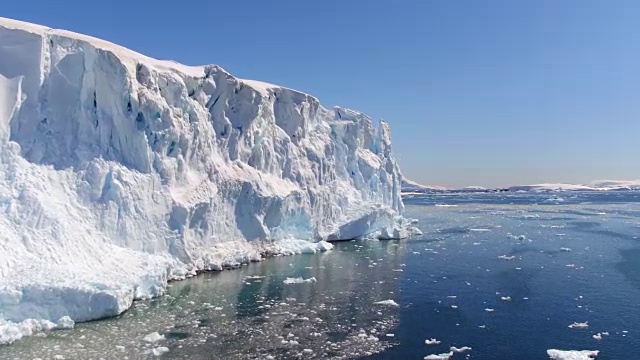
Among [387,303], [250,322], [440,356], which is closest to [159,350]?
[250,322]

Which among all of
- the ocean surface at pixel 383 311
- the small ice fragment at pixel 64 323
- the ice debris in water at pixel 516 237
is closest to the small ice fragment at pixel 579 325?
the ocean surface at pixel 383 311

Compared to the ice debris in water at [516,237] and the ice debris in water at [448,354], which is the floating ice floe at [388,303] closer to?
the ice debris in water at [448,354]

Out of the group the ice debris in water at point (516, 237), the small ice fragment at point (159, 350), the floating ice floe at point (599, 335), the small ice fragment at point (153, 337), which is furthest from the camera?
the ice debris in water at point (516, 237)

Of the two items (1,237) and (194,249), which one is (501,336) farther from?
(1,237)

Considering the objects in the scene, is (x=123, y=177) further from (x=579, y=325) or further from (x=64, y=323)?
(x=579, y=325)

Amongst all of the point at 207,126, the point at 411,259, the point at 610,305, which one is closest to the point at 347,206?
the point at 411,259

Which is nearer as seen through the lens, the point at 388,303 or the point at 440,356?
the point at 440,356

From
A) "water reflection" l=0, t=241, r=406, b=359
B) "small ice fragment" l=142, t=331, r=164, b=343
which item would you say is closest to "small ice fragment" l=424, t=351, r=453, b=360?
"water reflection" l=0, t=241, r=406, b=359

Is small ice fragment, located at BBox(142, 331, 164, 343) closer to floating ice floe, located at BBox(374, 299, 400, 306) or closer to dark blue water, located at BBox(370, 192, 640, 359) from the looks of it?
dark blue water, located at BBox(370, 192, 640, 359)
